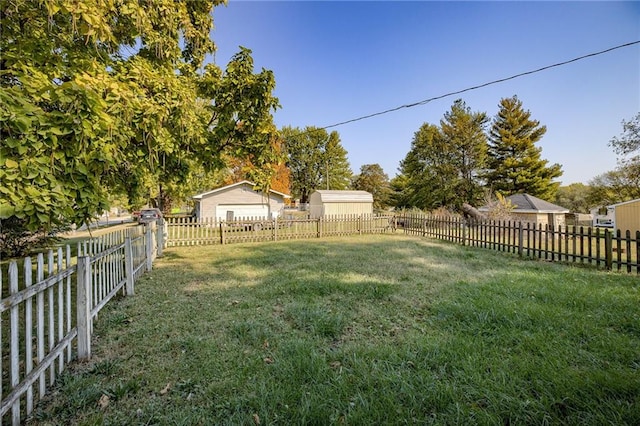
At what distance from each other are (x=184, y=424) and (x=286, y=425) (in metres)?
0.71

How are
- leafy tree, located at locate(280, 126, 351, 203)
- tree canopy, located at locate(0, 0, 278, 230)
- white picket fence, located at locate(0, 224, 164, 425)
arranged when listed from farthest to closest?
leafy tree, located at locate(280, 126, 351, 203)
tree canopy, located at locate(0, 0, 278, 230)
white picket fence, located at locate(0, 224, 164, 425)

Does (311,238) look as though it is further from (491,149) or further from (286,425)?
(491,149)

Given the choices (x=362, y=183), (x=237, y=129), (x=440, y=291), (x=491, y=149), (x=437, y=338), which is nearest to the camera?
(x=437, y=338)

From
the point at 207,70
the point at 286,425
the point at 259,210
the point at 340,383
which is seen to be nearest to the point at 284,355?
the point at 340,383

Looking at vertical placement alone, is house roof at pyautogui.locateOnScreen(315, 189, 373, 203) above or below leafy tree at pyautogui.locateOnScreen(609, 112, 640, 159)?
below

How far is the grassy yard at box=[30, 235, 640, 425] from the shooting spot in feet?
6.79

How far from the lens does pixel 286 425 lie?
76.6 inches

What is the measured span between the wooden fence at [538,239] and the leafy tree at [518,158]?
1907cm

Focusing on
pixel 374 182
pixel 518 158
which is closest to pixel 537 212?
pixel 518 158

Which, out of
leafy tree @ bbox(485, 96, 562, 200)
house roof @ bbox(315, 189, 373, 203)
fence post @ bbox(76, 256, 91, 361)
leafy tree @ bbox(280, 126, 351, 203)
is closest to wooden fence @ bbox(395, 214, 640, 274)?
house roof @ bbox(315, 189, 373, 203)

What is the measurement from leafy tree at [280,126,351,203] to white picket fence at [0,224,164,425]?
4404 cm

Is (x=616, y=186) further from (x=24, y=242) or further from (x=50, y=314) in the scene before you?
(x=24, y=242)

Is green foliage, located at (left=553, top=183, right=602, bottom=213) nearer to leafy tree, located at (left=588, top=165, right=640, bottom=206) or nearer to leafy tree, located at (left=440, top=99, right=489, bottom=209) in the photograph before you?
leafy tree, located at (left=588, top=165, right=640, bottom=206)

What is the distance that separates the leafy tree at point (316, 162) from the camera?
48.0m
